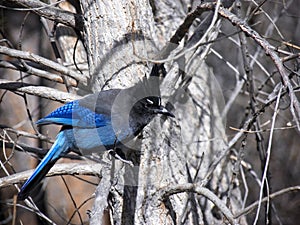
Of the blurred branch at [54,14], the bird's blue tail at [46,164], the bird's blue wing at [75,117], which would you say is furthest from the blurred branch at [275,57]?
the bird's blue tail at [46,164]

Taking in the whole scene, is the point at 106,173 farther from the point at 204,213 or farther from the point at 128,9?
the point at 204,213

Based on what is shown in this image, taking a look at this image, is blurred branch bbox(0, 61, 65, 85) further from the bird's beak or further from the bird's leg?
the bird's beak

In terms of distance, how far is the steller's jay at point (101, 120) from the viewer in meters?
3.79

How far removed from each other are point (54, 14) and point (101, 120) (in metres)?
0.76

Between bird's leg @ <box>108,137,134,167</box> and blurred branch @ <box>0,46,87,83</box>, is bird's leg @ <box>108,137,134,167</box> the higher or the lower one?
the lower one

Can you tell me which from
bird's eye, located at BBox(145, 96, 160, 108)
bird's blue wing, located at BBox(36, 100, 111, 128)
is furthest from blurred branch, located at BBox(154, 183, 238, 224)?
bird's blue wing, located at BBox(36, 100, 111, 128)

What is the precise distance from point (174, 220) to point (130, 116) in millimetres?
711

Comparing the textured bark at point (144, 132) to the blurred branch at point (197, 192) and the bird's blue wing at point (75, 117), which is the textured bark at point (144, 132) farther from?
the bird's blue wing at point (75, 117)

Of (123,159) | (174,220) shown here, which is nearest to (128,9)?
(123,159)

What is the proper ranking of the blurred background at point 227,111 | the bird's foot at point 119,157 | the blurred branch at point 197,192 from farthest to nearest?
the blurred background at point 227,111, the bird's foot at point 119,157, the blurred branch at point 197,192

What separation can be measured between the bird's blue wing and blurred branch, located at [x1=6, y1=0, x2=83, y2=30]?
1.76 feet

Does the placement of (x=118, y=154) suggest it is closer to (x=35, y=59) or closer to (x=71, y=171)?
(x=71, y=171)

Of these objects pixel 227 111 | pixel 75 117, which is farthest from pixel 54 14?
pixel 227 111

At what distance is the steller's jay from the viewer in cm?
379
